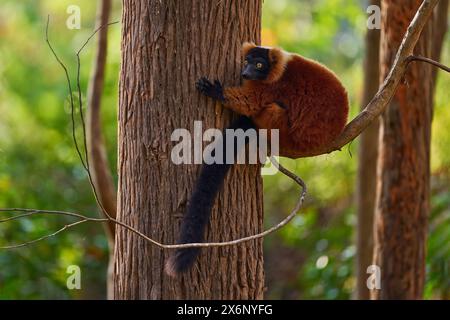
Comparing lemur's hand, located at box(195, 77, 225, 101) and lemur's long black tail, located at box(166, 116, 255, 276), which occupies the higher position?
lemur's hand, located at box(195, 77, 225, 101)

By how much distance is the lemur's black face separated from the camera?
4.25 meters

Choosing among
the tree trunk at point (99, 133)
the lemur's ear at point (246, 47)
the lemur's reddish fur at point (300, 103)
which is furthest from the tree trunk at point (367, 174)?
the lemur's ear at point (246, 47)

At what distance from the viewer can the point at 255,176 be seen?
4230 mm

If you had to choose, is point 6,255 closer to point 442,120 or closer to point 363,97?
point 363,97

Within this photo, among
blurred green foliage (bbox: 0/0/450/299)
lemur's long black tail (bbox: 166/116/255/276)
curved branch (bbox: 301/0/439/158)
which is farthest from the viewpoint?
blurred green foliage (bbox: 0/0/450/299)

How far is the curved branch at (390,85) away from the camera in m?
4.12

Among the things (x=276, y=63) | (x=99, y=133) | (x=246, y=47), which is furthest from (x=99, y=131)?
(x=246, y=47)

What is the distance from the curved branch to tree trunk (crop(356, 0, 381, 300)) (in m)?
3.29

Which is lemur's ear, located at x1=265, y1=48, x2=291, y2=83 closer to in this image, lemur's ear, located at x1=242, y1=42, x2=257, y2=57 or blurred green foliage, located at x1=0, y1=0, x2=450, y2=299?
lemur's ear, located at x1=242, y1=42, x2=257, y2=57

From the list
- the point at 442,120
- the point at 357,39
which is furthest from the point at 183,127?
the point at 357,39

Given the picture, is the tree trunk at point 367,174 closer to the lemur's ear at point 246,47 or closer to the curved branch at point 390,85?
the curved branch at point 390,85

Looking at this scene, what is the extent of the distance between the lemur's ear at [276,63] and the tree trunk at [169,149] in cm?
59

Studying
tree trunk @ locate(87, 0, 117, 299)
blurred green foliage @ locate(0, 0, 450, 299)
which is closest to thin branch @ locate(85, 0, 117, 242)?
tree trunk @ locate(87, 0, 117, 299)
